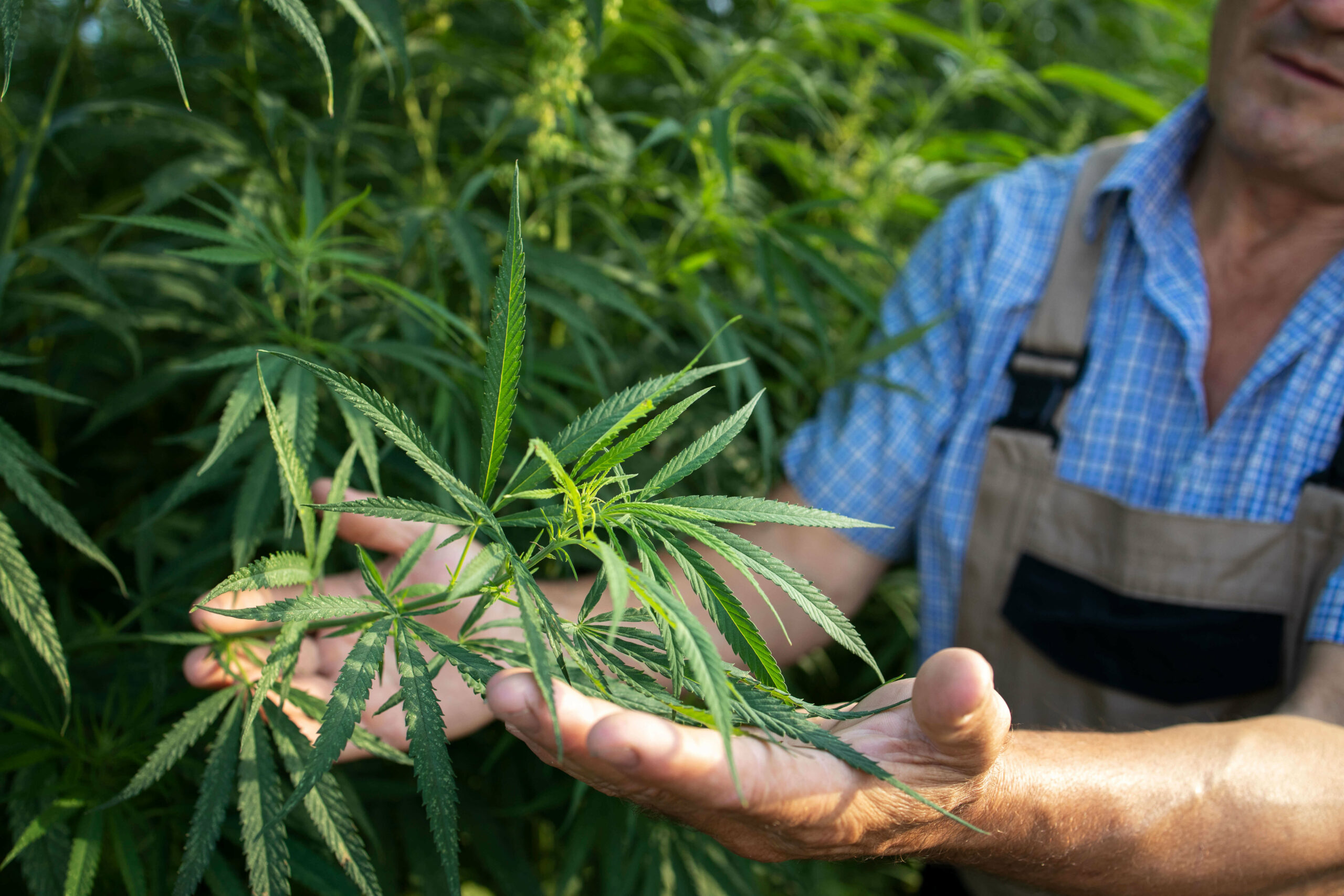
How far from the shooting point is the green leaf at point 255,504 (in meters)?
0.80

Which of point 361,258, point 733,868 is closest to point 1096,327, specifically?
point 733,868

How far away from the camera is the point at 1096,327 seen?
138 cm

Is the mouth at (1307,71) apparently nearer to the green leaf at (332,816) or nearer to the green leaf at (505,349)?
the green leaf at (505,349)

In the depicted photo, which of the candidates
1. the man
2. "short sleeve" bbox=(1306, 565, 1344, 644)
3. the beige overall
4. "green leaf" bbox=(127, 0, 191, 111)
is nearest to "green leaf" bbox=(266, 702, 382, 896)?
the man

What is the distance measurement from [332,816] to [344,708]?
207 mm

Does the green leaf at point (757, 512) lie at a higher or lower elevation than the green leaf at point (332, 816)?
higher

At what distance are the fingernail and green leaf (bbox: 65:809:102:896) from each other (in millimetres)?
455

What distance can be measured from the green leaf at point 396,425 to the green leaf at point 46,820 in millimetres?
498

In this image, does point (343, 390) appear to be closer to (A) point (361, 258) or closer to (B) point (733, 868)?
(A) point (361, 258)

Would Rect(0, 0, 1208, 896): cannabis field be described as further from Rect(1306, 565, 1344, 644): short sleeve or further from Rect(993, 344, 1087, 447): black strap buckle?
Rect(1306, 565, 1344, 644): short sleeve

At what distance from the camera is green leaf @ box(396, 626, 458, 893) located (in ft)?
1.77

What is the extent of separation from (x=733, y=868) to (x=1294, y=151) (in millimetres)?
1172

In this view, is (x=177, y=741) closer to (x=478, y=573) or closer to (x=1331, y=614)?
(x=478, y=573)

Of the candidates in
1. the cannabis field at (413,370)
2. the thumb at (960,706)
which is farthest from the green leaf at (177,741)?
the thumb at (960,706)
